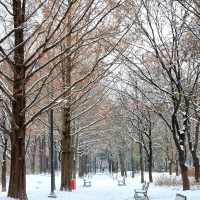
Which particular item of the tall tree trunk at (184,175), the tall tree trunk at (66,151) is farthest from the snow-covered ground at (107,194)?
the tall tree trunk at (66,151)

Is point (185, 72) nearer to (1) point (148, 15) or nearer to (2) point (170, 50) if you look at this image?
(2) point (170, 50)

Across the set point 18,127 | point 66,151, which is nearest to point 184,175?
point 66,151

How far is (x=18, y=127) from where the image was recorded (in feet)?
37.9

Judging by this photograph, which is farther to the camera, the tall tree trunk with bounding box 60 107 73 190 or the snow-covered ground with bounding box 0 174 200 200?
the tall tree trunk with bounding box 60 107 73 190

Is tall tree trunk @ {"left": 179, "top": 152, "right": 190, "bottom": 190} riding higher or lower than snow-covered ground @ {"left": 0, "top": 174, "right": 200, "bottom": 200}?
higher

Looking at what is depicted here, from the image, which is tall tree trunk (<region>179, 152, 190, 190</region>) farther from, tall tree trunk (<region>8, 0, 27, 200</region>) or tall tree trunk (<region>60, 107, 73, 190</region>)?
tall tree trunk (<region>8, 0, 27, 200</region>)

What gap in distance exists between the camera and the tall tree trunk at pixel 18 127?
37.4 feet

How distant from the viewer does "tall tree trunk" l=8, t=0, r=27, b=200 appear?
449 inches

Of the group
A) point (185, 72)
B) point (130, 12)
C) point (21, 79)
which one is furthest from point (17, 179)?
point (185, 72)

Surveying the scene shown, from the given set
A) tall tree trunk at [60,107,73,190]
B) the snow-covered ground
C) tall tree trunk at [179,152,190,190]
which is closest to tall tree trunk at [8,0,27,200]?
the snow-covered ground

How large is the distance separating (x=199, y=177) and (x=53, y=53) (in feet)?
40.9

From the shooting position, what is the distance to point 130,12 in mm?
16969

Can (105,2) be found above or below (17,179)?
above

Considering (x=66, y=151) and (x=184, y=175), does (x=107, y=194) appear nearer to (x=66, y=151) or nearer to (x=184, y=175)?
(x=66, y=151)
